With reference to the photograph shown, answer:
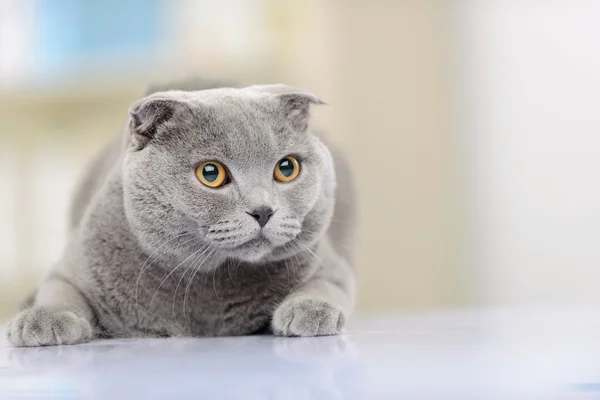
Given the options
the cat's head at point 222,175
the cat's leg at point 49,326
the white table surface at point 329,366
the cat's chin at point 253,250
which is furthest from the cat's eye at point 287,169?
the cat's leg at point 49,326

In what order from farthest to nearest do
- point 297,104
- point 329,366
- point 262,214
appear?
point 297,104
point 262,214
point 329,366

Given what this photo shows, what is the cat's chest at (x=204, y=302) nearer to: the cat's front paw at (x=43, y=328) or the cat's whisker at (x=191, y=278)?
the cat's whisker at (x=191, y=278)

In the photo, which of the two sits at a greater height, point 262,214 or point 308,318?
point 262,214

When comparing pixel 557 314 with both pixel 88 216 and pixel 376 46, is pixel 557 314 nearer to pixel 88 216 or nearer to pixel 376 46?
pixel 88 216

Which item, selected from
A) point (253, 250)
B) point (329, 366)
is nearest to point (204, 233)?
point (253, 250)

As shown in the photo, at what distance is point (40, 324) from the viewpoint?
107cm

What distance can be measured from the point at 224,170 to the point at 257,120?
0.31 ft

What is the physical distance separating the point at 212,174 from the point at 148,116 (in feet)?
0.46

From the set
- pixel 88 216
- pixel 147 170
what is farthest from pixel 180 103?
pixel 88 216

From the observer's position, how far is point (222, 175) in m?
1.08

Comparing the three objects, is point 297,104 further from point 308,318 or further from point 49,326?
point 49,326

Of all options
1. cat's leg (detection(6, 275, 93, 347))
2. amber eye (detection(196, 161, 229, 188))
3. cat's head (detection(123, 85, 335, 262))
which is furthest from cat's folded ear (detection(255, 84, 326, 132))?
cat's leg (detection(6, 275, 93, 347))

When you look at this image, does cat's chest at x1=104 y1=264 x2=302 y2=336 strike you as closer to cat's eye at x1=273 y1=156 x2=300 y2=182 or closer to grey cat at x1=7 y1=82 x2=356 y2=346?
grey cat at x1=7 y1=82 x2=356 y2=346

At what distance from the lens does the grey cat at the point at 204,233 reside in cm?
107
